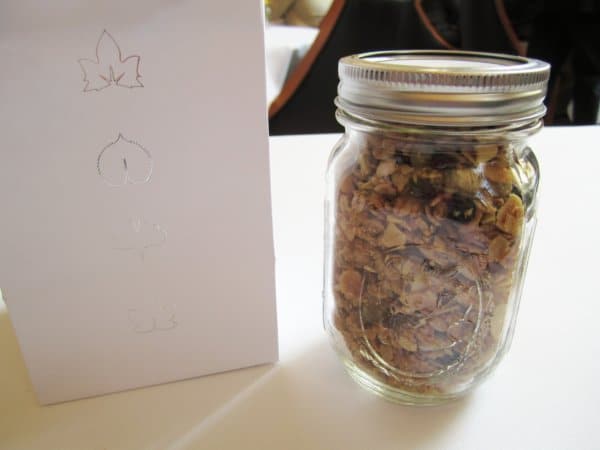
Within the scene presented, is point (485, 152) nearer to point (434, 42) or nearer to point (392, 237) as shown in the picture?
point (392, 237)

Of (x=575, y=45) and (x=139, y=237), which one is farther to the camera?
(x=575, y=45)

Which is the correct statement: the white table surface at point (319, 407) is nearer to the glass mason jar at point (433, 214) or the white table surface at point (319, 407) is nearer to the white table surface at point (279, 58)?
the glass mason jar at point (433, 214)

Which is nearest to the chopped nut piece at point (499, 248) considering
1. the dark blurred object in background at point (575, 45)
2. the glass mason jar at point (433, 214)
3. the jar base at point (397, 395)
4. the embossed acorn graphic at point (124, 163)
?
the glass mason jar at point (433, 214)

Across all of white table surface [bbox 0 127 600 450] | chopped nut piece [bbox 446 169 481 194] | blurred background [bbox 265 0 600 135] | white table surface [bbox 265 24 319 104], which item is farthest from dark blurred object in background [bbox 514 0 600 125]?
chopped nut piece [bbox 446 169 481 194]

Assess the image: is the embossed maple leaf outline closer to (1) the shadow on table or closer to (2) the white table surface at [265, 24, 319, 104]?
(1) the shadow on table

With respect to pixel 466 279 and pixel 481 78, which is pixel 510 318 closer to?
pixel 466 279

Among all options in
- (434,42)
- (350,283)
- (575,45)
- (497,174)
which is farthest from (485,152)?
(575,45)
